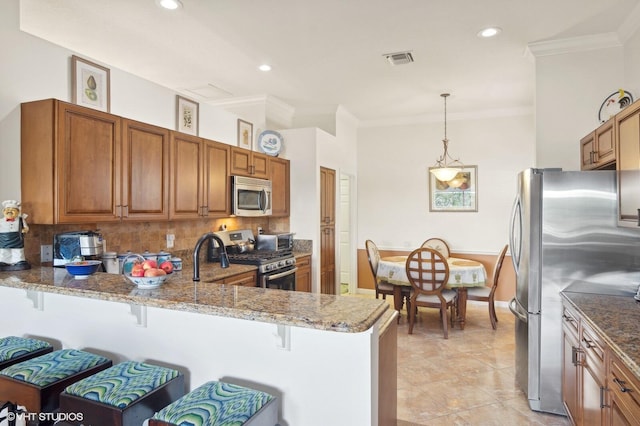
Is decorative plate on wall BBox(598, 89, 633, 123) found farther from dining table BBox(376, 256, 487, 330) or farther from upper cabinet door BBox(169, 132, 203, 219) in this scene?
upper cabinet door BBox(169, 132, 203, 219)

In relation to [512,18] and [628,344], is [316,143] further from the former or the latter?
[628,344]

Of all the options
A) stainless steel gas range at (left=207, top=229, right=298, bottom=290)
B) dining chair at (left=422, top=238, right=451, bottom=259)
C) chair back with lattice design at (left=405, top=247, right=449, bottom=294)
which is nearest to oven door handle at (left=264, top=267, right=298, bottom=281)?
stainless steel gas range at (left=207, top=229, right=298, bottom=290)

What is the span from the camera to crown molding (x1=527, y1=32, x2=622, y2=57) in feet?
10.5

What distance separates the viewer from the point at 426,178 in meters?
5.94

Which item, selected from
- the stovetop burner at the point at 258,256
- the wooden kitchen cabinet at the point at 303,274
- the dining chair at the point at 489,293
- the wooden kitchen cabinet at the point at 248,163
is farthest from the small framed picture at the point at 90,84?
the dining chair at the point at 489,293

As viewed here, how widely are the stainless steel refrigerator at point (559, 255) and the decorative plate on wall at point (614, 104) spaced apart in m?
0.91

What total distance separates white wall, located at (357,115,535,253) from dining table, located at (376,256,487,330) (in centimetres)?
114

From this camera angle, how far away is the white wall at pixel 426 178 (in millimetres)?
5516

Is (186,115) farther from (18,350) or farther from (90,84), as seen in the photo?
(18,350)

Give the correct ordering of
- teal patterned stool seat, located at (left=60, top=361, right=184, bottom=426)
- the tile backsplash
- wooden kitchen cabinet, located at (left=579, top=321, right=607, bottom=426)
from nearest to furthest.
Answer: teal patterned stool seat, located at (left=60, top=361, right=184, bottom=426), wooden kitchen cabinet, located at (left=579, top=321, right=607, bottom=426), the tile backsplash

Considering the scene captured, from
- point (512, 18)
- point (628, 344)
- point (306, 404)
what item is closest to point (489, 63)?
point (512, 18)

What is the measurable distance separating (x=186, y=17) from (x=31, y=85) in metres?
1.15

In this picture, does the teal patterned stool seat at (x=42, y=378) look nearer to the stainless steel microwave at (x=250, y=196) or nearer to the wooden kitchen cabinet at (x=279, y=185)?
the stainless steel microwave at (x=250, y=196)

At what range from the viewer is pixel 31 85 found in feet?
8.29
